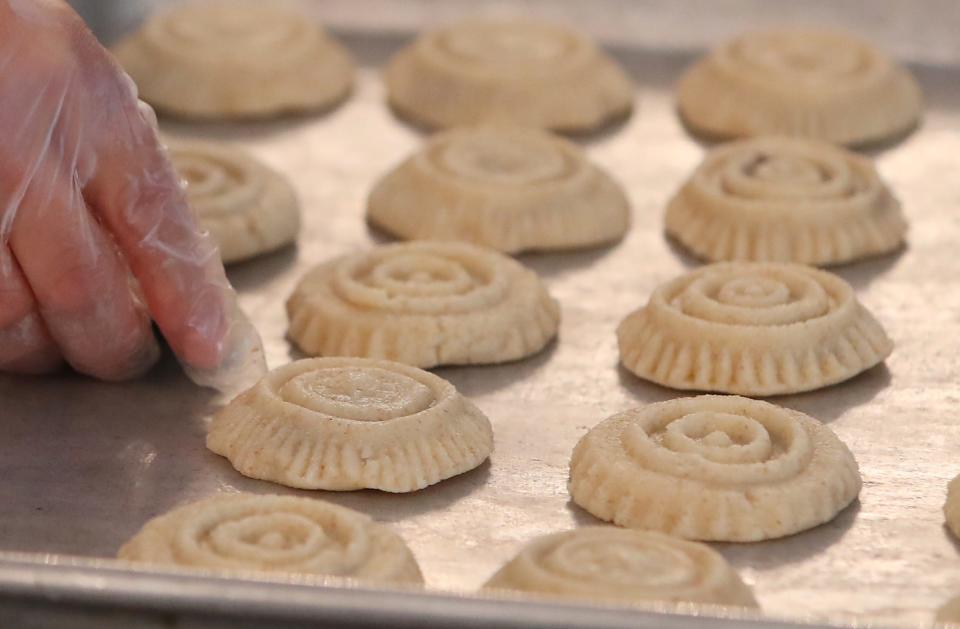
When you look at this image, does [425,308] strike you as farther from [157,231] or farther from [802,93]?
[802,93]

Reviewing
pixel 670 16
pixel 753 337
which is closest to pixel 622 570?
pixel 753 337

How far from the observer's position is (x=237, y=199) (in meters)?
4.15

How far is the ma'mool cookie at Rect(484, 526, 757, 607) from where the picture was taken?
249 centimetres

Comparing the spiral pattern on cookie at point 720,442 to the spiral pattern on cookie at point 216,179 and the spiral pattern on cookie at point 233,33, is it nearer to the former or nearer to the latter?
the spiral pattern on cookie at point 216,179

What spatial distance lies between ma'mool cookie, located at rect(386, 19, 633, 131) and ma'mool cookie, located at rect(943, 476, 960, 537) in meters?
2.28

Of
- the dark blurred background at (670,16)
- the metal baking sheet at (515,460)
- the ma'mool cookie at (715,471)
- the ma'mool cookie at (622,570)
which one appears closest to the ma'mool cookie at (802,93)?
the metal baking sheet at (515,460)

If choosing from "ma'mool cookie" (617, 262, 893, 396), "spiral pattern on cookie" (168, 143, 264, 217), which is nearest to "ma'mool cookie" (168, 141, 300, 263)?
"spiral pattern on cookie" (168, 143, 264, 217)

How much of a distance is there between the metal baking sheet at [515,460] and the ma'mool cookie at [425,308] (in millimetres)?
65

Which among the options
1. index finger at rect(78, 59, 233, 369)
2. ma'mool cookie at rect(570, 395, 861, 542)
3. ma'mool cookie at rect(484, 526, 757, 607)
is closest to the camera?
ma'mool cookie at rect(484, 526, 757, 607)

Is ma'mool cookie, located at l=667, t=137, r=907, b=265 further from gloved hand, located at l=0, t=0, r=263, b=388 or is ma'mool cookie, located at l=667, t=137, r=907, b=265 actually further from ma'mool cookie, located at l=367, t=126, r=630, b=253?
gloved hand, located at l=0, t=0, r=263, b=388

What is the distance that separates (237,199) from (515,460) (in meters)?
1.32

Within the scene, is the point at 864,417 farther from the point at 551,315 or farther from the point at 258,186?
the point at 258,186

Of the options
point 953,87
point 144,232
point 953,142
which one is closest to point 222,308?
point 144,232

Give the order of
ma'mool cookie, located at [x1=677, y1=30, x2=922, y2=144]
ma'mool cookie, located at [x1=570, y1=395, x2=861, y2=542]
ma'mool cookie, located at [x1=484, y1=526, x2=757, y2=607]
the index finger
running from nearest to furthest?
ma'mool cookie, located at [x1=484, y1=526, x2=757, y2=607] < ma'mool cookie, located at [x1=570, y1=395, x2=861, y2=542] < the index finger < ma'mool cookie, located at [x1=677, y1=30, x2=922, y2=144]
